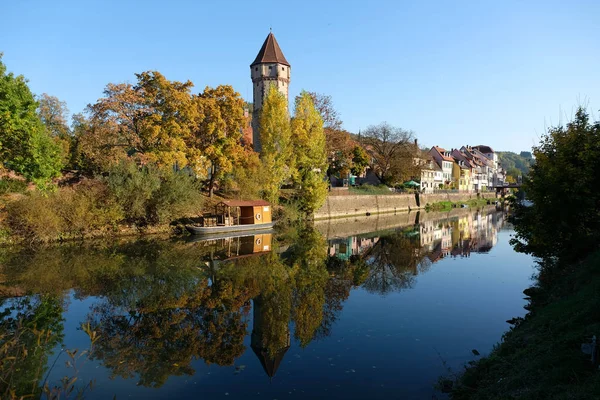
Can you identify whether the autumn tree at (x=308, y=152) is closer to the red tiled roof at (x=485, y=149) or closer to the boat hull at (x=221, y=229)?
the boat hull at (x=221, y=229)

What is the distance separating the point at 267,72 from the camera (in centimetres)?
5800

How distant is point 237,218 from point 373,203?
93.6 ft

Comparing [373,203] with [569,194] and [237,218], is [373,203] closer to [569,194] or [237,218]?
[237,218]

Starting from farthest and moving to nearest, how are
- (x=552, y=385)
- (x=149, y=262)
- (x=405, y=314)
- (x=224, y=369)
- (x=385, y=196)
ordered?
(x=385, y=196) → (x=149, y=262) → (x=405, y=314) → (x=224, y=369) → (x=552, y=385)

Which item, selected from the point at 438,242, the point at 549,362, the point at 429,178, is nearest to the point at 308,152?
the point at 438,242

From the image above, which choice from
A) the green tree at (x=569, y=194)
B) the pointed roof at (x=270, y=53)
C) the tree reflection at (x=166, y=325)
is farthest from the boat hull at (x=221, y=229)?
the pointed roof at (x=270, y=53)

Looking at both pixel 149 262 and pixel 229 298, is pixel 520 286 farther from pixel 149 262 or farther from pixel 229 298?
pixel 149 262

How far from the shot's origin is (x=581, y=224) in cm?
1408

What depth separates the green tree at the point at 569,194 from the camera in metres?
13.1

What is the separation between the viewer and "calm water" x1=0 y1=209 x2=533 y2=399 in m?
8.38

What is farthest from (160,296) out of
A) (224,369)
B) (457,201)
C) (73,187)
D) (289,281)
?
(457,201)

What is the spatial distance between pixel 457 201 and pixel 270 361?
7899cm

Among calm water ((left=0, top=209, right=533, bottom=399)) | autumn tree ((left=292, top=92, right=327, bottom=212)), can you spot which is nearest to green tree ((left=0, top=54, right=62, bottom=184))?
calm water ((left=0, top=209, right=533, bottom=399))

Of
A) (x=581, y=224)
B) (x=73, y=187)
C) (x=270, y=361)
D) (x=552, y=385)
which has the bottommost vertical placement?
(x=270, y=361)
